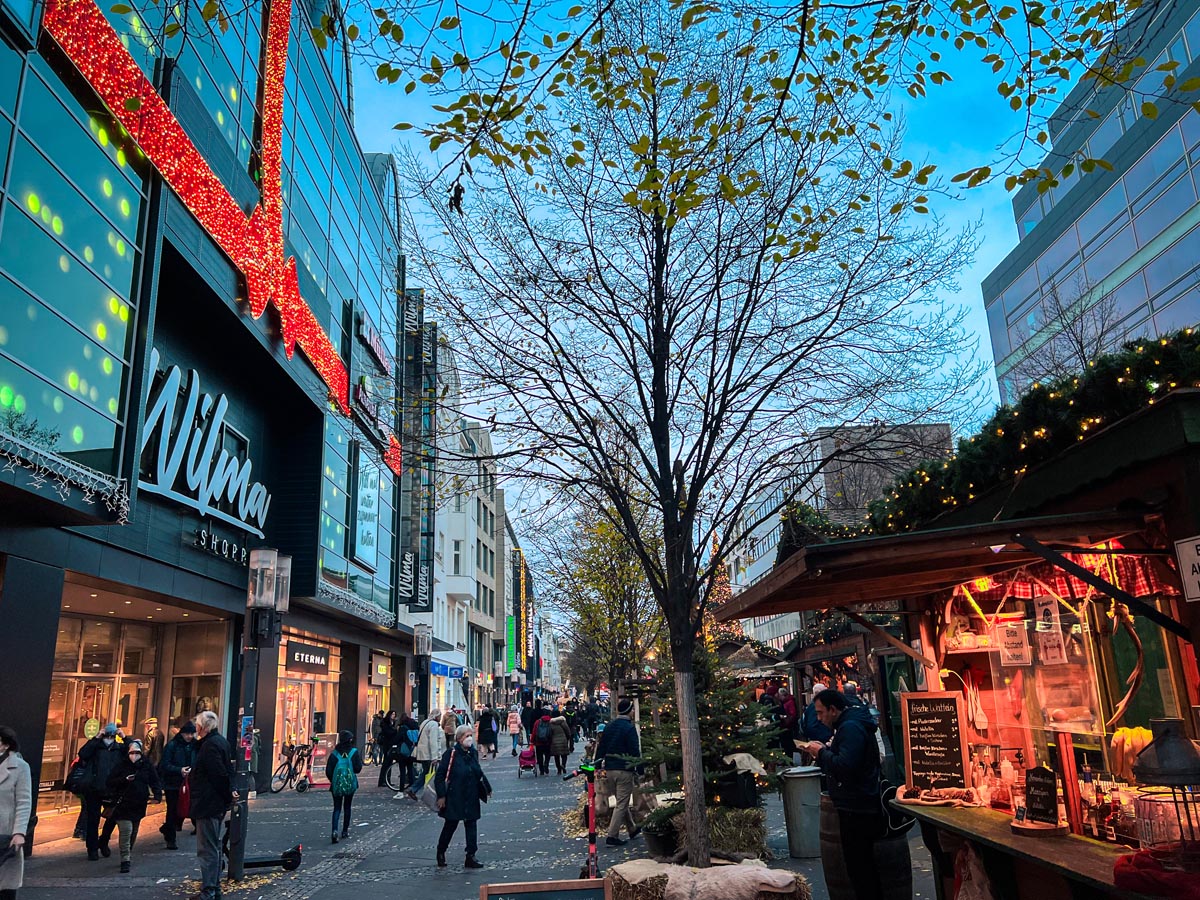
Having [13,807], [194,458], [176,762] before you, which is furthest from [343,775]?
[194,458]

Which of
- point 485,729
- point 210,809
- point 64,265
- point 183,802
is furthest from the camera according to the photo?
point 485,729

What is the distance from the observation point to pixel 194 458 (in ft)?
57.0

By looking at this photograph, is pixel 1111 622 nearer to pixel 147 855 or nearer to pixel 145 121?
pixel 147 855

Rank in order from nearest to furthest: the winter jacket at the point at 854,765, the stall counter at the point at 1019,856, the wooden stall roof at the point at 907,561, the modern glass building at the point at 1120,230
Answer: the stall counter at the point at 1019,856 → the wooden stall roof at the point at 907,561 → the winter jacket at the point at 854,765 → the modern glass building at the point at 1120,230

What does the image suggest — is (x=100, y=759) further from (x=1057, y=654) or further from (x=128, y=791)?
(x=1057, y=654)

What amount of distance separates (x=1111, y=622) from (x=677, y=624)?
12.6ft

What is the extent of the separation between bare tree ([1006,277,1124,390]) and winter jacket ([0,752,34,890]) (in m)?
17.8

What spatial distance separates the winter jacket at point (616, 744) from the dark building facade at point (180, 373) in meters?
5.17

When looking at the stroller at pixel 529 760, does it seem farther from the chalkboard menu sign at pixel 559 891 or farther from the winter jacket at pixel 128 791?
the chalkboard menu sign at pixel 559 891

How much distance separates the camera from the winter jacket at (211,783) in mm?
8945

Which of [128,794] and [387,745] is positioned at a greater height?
[128,794]

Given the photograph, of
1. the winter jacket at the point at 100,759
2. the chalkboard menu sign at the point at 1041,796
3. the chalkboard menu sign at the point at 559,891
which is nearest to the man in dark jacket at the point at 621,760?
the winter jacket at the point at 100,759

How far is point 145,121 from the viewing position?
13570mm

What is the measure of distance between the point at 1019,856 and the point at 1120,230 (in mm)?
34268
